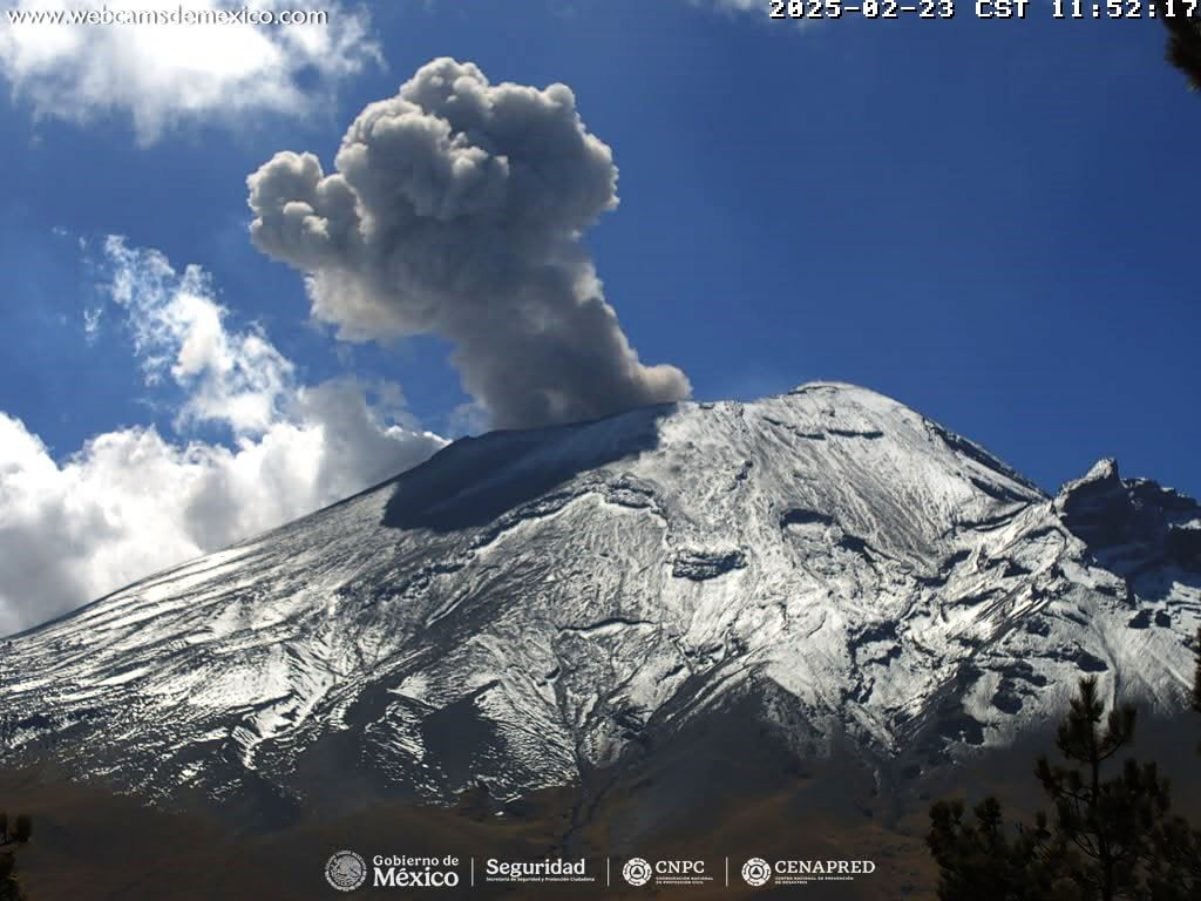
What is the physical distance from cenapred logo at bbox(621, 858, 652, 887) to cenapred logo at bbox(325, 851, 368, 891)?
32.0 meters

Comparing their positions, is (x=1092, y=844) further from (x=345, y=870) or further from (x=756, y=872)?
(x=345, y=870)

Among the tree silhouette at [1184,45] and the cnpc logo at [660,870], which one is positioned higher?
the cnpc logo at [660,870]

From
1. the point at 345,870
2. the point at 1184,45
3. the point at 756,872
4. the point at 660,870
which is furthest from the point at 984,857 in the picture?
the point at 345,870

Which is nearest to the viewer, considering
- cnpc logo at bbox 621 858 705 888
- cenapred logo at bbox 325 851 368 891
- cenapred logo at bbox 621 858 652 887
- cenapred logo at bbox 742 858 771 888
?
cenapred logo at bbox 742 858 771 888

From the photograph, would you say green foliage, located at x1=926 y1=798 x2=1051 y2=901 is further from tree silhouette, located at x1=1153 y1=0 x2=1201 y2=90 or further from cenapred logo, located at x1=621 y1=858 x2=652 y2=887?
cenapred logo, located at x1=621 y1=858 x2=652 y2=887

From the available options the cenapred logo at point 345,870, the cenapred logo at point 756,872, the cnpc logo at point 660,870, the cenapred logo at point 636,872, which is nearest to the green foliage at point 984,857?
the cenapred logo at point 756,872

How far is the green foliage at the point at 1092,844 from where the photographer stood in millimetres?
26875

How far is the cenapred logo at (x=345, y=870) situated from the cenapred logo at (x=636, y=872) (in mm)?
32021

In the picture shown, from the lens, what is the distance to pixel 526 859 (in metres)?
197

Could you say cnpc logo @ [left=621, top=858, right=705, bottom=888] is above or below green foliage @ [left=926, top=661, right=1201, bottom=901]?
above

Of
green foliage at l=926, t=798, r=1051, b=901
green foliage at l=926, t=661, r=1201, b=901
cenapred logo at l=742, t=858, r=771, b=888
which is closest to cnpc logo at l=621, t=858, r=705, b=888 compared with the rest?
cenapred logo at l=742, t=858, r=771, b=888

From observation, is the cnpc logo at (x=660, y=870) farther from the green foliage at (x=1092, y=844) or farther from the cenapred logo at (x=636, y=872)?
the green foliage at (x=1092, y=844)

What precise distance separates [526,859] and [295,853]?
28731mm

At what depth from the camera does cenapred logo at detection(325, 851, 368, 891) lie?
189500 mm
